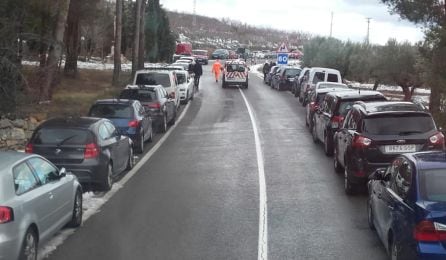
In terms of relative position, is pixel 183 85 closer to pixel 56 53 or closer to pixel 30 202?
pixel 56 53

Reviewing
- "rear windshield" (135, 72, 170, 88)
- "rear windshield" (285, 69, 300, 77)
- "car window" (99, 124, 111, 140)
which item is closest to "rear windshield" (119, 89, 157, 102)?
"rear windshield" (135, 72, 170, 88)

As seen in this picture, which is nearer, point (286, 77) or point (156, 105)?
point (156, 105)

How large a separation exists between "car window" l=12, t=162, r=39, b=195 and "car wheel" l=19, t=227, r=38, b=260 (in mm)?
499

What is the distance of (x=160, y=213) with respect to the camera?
11297mm

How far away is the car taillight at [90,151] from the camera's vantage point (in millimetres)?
12719

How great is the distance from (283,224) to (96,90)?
24.7m

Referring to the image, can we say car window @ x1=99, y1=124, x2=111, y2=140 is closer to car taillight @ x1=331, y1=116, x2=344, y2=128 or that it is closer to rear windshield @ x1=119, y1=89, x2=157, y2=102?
car taillight @ x1=331, y1=116, x2=344, y2=128

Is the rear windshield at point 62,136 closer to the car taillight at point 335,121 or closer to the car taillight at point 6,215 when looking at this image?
the car taillight at point 6,215

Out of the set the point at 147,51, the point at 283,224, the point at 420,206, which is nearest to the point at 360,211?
the point at 283,224

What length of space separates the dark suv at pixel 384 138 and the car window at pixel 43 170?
5719 millimetres

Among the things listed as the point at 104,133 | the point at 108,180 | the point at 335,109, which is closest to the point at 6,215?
the point at 108,180

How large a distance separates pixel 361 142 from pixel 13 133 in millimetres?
9226

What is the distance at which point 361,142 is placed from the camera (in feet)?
41.1

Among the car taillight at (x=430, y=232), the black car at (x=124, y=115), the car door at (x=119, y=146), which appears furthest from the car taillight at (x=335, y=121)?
the car taillight at (x=430, y=232)
